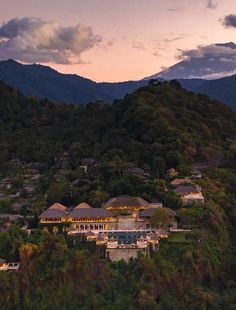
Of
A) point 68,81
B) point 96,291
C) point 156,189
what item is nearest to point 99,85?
point 68,81

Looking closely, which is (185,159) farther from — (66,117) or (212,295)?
(66,117)

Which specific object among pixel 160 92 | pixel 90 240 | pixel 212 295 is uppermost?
pixel 160 92

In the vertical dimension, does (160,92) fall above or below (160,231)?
above

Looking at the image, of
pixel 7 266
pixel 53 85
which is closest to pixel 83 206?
pixel 7 266

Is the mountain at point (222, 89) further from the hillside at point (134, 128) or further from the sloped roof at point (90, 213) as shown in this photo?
the sloped roof at point (90, 213)

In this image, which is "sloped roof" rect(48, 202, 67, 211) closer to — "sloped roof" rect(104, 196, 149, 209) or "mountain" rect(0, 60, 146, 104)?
"sloped roof" rect(104, 196, 149, 209)

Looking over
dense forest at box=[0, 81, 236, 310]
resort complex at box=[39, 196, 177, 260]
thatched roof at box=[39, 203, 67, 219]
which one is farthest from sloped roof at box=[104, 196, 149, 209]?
thatched roof at box=[39, 203, 67, 219]
